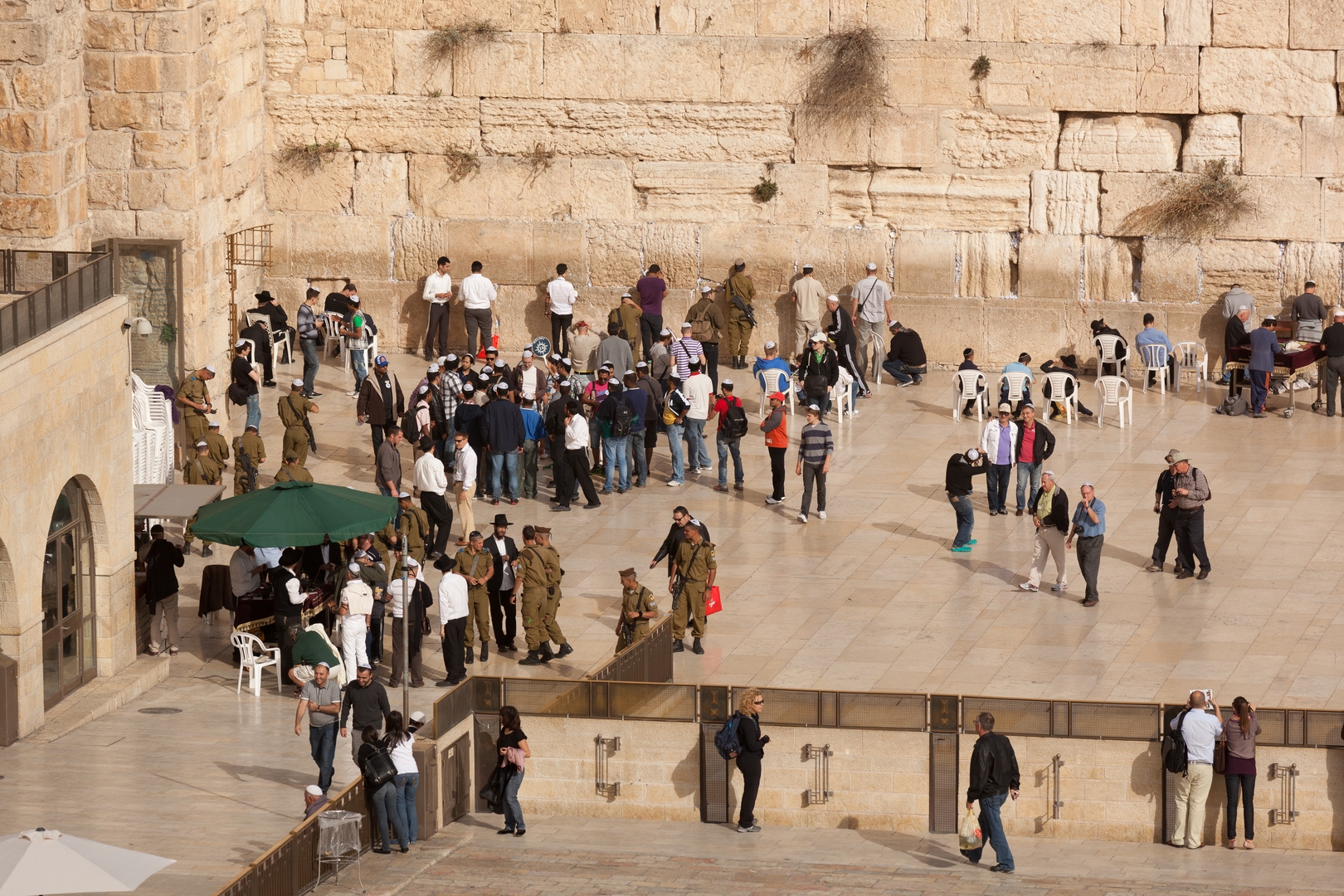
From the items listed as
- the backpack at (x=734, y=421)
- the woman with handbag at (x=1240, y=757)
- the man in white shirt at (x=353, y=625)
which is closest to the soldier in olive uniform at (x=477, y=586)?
the man in white shirt at (x=353, y=625)

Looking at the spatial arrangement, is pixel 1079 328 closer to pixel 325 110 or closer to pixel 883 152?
pixel 883 152

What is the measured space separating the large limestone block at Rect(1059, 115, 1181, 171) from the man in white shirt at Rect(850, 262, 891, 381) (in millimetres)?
2881

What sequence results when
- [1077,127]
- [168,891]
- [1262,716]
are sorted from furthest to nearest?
[1077,127] → [1262,716] → [168,891]

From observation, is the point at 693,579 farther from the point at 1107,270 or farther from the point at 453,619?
the point at 1107,270

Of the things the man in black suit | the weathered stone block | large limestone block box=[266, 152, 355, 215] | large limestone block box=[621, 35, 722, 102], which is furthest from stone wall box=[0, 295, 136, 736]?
the weathered stone block

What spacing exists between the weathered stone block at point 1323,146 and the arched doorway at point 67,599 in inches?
624

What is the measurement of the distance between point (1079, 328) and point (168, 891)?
16737 millimetres

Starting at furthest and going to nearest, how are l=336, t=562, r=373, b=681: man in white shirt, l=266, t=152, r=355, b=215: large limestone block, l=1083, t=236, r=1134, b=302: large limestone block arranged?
l=266, t=152, r=355, b=215: large limestone block
l=1083, t=236, r=1134, b=302: large limestone block
l=336, t=562, r=373, b=681: man in white shirt

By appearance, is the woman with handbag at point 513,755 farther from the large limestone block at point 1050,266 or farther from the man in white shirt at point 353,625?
→ the large limestone block at point 1050,266

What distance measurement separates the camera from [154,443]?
22.5 m

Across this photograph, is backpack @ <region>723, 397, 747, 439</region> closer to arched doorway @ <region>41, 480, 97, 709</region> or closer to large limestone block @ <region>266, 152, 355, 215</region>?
arched doorway @ <region>41, 480, 97, 709</region>

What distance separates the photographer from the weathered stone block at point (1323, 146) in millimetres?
27250

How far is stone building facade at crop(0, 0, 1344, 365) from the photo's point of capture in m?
27.5

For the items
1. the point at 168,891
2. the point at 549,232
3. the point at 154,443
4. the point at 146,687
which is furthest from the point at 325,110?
the point at 168,891
